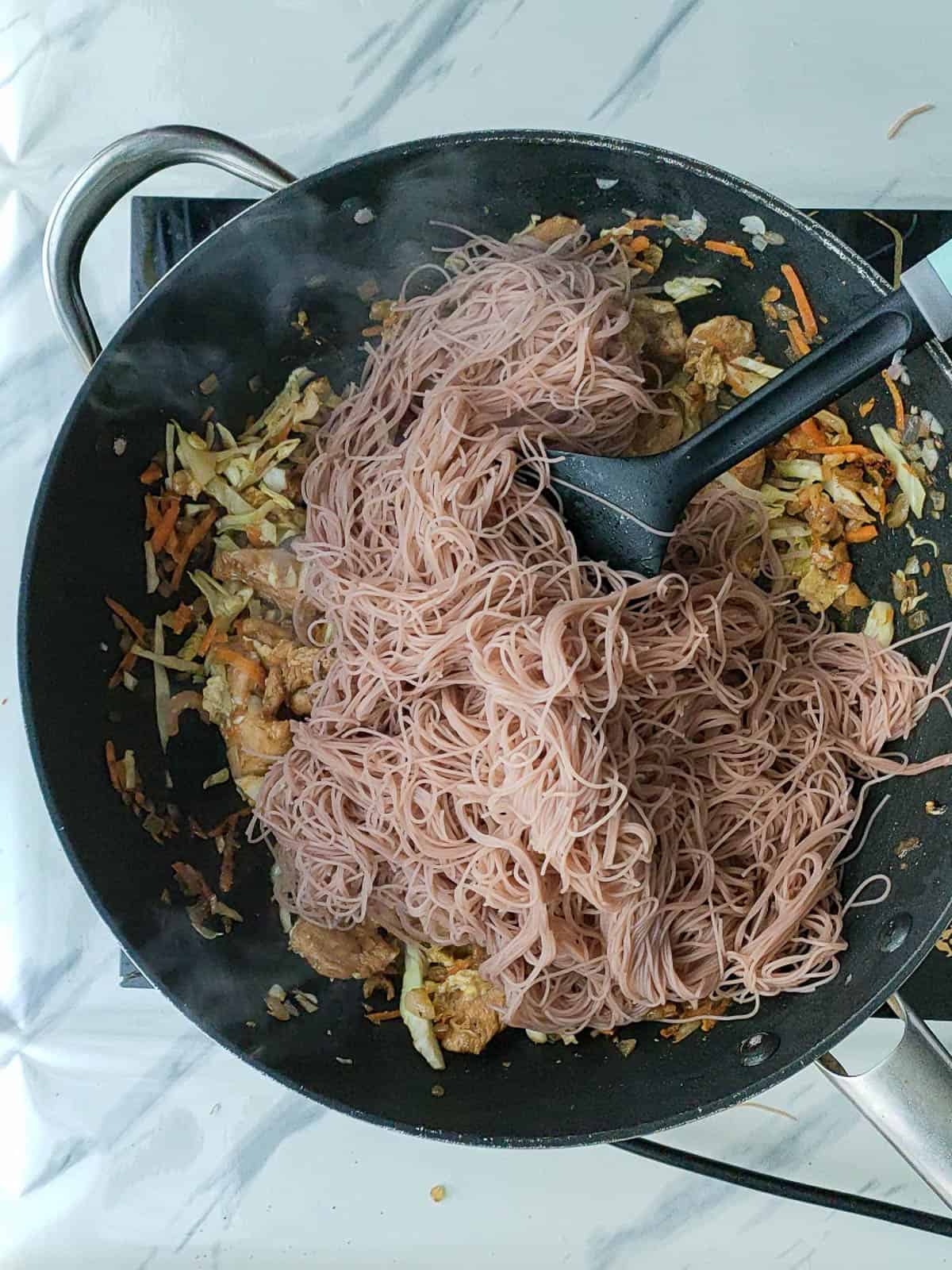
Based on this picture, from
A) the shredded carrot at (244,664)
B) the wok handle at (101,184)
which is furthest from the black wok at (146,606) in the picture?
the shredded carrot at (244,664)

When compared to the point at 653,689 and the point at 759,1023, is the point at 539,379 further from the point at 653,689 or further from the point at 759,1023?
the point at 759,1023

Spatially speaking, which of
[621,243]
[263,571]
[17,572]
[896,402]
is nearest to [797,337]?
[896,402]

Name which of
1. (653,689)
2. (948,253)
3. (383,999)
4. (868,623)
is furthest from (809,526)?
(383,999)

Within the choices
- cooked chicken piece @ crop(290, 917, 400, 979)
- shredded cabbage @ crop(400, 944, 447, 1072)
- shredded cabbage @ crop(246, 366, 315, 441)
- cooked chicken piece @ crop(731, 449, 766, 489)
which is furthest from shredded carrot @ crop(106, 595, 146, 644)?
cooked chicken piece @ crop(731, 449, 766, 489)

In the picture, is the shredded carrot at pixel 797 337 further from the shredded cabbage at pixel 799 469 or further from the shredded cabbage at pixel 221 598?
the shredded cabbage at pixel 221 598

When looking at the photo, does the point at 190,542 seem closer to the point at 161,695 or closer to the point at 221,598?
the point at 221,598

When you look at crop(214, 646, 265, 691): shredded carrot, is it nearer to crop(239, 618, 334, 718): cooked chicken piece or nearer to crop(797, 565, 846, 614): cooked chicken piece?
crop(239, 618, 334, 718): cooked chicken piece

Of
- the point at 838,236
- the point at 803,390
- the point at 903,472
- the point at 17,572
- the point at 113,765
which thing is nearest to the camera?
the point at 803,390

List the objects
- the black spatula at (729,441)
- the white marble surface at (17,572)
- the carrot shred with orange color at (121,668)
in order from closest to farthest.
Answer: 1. the black spatula at (729,441)
2. the carrot shred with orange color at (121,668)
3. the white marble surface at (17,572)
